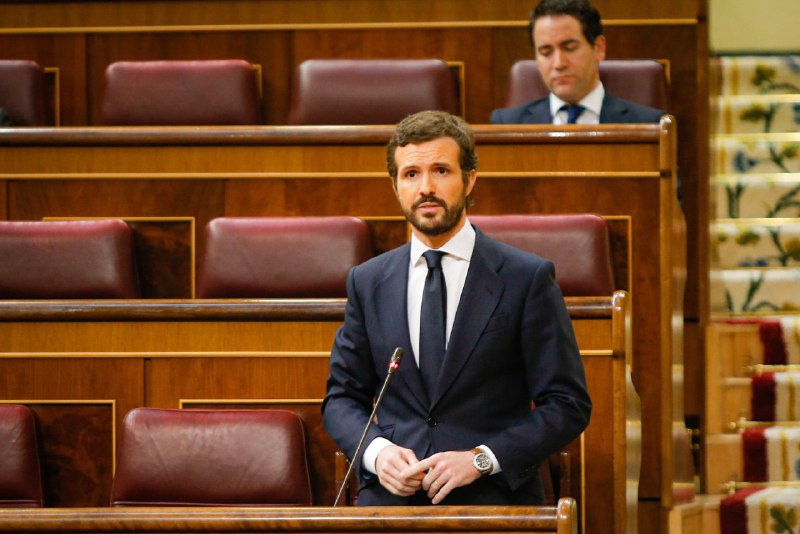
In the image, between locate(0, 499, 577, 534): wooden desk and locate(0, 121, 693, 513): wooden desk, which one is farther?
locate(0, 121, 693, 513): wooden desk

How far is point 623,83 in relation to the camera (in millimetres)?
1166

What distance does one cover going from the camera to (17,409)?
0.75 m

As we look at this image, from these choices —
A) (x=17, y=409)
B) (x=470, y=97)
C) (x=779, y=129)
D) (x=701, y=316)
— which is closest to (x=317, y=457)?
(x=17, y=409)

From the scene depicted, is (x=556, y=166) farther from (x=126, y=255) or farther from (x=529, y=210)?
(x=126, y=255)

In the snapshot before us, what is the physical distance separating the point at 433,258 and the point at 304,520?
21 centimetres

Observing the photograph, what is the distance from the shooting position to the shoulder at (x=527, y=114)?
108cm

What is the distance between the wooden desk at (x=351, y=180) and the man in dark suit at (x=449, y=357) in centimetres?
27

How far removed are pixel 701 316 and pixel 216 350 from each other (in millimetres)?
499

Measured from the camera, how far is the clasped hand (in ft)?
1.96

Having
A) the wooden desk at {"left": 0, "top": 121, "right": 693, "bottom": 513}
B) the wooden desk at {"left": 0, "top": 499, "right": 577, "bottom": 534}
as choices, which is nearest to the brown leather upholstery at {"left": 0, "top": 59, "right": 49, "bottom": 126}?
the wooden desk at {"left": 0, "top": 121, "right": 693, "bottom": 513}

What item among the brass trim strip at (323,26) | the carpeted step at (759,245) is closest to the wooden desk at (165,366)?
the carpeted step at (759,245)

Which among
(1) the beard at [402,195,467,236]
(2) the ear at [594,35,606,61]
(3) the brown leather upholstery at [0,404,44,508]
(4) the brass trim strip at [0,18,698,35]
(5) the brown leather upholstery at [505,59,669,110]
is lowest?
(3) the brown leather upholstery at [0,404,44,508]

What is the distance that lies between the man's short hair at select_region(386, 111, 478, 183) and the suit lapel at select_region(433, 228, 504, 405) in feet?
0.18

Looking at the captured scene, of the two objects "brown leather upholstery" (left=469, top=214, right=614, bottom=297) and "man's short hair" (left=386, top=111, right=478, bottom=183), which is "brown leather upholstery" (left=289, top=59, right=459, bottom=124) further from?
"man's short hair" (left=386, top=111, right=478, bottom=183)
